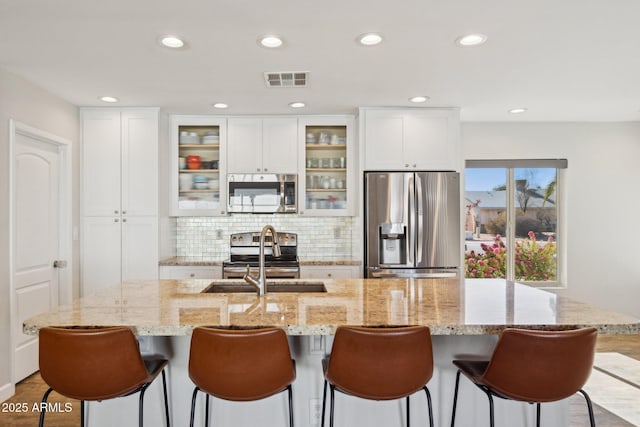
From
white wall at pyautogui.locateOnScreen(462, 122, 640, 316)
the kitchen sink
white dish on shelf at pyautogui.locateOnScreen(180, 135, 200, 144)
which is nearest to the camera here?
the kitchen sink

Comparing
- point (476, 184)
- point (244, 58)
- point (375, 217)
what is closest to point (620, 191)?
point (476, 184)

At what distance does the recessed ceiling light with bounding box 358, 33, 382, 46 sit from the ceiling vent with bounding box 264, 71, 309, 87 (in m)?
0.67

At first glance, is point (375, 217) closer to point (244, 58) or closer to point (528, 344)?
point (244, 58)

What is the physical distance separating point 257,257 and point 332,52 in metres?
2.46

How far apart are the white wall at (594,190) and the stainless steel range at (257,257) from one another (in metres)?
2.38

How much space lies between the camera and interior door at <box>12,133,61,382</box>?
10.6 ft

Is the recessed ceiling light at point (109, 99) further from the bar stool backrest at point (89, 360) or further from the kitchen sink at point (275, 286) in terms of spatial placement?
the bar stool backrest at point (89, 360)

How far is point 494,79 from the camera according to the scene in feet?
10.9

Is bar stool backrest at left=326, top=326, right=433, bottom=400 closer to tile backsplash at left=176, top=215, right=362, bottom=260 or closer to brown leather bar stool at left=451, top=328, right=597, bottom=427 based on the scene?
brown leather bar stool at left=451, top=328, right=597, bottom=427

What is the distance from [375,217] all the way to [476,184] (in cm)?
176

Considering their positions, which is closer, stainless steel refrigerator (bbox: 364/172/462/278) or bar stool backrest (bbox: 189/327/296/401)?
bar stool backrest (bbox: 189/327/296/401)

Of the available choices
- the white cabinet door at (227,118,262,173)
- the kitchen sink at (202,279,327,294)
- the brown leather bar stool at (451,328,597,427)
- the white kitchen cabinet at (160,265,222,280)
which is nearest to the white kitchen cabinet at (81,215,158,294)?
the white kitchen cabinet at (160,265,222,280)

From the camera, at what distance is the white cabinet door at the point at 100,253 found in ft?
13.6

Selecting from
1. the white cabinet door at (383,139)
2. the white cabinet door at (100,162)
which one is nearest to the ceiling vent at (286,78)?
the white cabinet door at (383,139)
